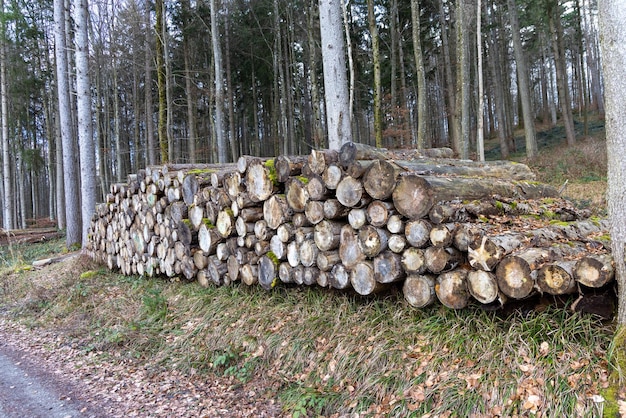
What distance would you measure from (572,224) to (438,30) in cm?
2252

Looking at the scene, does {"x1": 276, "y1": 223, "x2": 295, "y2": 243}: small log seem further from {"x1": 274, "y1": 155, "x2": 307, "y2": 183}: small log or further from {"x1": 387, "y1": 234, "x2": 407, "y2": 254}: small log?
{"x1": 387, "y1": 234, "x2": 407, "y2": 254}: small log

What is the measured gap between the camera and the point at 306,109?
2630 cm

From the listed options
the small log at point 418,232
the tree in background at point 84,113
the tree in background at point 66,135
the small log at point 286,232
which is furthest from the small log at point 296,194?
the tree in background at point 66,135

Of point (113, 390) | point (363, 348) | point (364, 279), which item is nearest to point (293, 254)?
point (364, 279)

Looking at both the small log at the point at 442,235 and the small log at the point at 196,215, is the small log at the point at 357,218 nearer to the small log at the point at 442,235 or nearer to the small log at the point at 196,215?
the small log at the point at 442,235

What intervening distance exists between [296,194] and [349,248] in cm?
93

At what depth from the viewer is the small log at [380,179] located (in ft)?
12.5

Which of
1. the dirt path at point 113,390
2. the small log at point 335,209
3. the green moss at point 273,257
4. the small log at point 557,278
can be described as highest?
the small log at point 335,209

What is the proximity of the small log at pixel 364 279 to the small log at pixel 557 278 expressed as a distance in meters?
1.44

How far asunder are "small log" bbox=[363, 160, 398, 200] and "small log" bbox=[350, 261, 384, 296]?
70cm

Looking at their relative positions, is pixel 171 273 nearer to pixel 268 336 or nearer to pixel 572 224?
pixel 268 336

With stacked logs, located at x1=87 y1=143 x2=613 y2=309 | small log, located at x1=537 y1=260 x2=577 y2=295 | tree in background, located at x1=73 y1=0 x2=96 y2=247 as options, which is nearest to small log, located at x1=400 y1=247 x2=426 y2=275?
stacked logs, located at x1=87 y1=143 x2=613 y2=309

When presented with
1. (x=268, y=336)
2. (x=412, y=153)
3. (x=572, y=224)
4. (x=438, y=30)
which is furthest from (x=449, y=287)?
(x=438, y=30)

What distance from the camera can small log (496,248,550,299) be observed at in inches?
121
